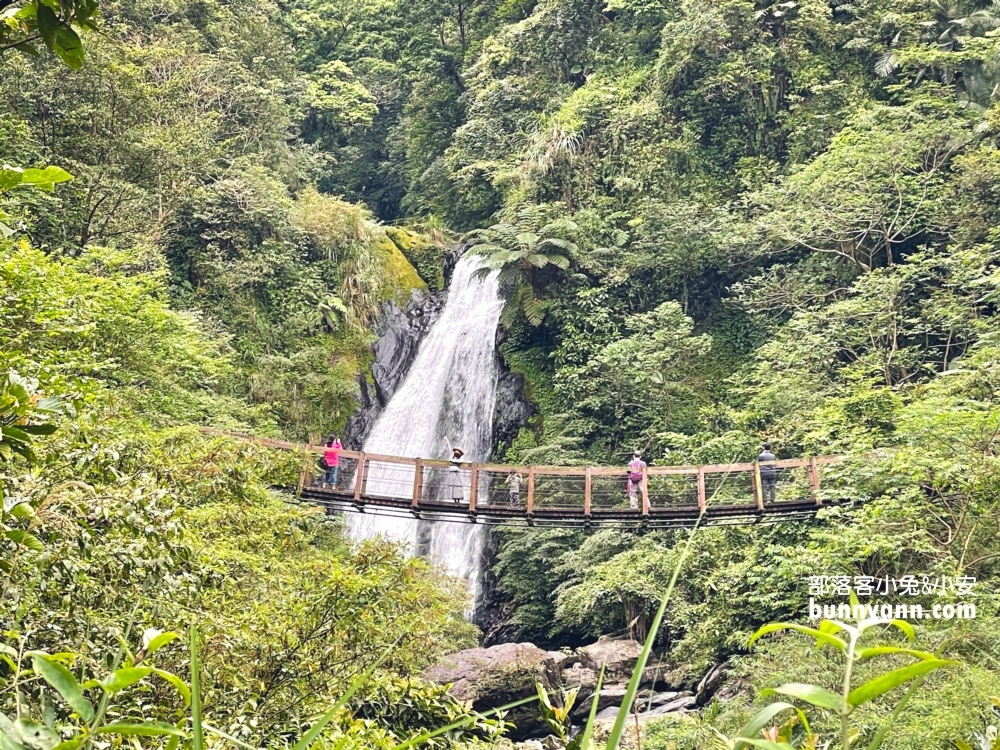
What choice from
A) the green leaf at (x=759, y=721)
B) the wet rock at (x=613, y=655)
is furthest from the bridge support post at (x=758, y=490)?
the green leaf at (x=759, y=721)

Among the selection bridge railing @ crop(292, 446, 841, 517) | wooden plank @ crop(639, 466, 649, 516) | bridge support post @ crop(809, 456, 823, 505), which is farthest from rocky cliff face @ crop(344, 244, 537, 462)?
bridge support post @ crop(809, 456, 823, 505)

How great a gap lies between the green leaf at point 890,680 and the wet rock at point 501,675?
991 centimetres

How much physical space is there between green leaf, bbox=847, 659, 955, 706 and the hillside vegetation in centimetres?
236

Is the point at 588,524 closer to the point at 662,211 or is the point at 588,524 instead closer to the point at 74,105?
the point at 662,211

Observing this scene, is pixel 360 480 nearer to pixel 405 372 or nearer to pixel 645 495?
pixel 645 495

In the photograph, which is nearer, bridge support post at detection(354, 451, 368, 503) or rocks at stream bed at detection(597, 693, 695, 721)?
rocks at stream bed at detection(597, 693, 695, 721)

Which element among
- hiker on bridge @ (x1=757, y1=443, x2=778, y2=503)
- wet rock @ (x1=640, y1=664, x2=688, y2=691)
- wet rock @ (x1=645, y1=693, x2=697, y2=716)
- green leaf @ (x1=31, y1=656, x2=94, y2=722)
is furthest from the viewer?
wet rock @ (x1=640, y1=664, x2=688, y2=691)

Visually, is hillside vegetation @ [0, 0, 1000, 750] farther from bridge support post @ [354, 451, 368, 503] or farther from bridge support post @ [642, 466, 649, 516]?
bridge support post @ [642, 466, 649, 516]

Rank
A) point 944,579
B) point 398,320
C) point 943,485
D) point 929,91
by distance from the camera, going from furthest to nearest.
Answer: point 398,320
point 929,91
point 943,485
point 944,579

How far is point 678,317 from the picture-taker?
48.4ft

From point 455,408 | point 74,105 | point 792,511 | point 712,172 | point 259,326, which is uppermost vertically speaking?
point 712,172

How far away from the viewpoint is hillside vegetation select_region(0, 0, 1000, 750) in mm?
4668

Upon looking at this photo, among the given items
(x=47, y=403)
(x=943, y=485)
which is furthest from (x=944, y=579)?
(x=47, y=403)

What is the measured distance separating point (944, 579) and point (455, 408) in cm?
989
